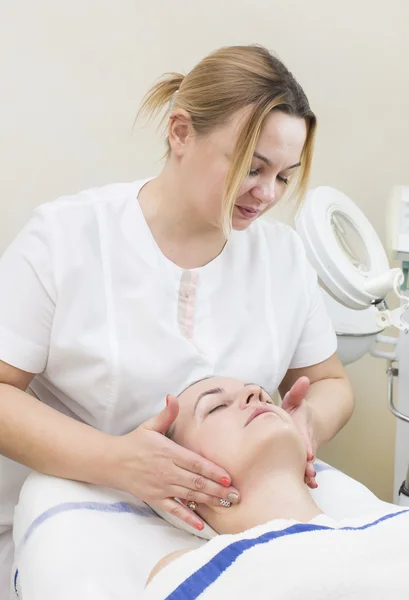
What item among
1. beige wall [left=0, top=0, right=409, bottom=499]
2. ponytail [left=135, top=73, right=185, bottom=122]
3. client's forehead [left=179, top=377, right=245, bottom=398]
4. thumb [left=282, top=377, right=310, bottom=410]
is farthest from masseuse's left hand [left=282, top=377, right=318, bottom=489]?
beige wall [left=0, top=0, right=409, bottom=499]

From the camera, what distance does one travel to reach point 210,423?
1.13 metres

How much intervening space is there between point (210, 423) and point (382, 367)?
137 centimetres

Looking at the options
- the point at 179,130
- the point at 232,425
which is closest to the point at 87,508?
the point at 232,425

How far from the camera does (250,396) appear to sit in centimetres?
116

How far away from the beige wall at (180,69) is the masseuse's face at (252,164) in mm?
565

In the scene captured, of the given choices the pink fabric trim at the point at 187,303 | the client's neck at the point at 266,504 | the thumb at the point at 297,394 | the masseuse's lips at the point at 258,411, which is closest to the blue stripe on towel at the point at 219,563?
the client's neck at the point at 266,504

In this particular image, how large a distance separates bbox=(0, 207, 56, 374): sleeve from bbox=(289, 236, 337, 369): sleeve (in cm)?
56

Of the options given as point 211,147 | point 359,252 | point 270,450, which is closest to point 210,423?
point 270,450

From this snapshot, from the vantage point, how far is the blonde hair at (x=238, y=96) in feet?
3.84

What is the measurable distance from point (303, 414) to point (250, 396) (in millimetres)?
168

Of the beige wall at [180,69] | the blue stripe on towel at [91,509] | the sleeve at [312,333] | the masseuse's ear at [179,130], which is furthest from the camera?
the beige wall at [180,69]

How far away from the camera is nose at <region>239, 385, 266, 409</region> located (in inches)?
45.1

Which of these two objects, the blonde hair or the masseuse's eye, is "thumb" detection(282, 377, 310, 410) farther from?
the blonde hair

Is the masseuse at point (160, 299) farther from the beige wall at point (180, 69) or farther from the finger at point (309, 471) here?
the beige wall at point (180, 69)
